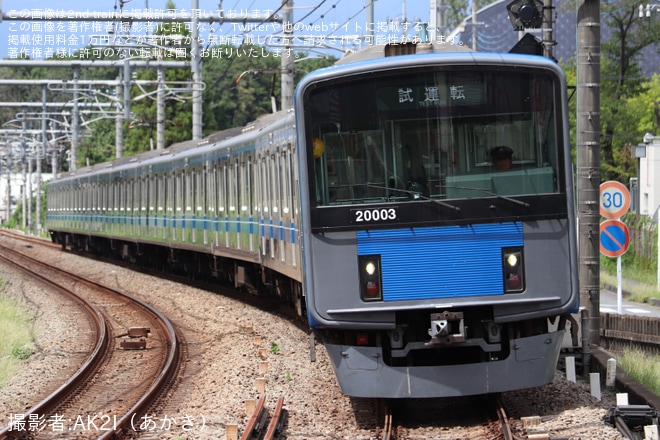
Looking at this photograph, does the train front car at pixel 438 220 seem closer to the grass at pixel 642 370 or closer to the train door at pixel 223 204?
the grass at pixel 642 370

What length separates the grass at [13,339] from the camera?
12.3 meters

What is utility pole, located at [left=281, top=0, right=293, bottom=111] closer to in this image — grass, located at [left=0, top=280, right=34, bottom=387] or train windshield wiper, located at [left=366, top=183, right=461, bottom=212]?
grass, located at [left=0, top=280, right=34, bottom=387]

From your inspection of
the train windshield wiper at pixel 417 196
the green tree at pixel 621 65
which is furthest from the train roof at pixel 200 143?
the green tree at pixel 621 65

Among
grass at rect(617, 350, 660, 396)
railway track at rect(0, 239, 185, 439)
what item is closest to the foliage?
railway track at rect(0, 239, 185, 439)

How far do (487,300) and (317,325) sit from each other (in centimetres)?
123

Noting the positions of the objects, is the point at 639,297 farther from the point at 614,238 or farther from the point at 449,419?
the point at 449,419

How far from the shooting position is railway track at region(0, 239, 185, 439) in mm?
8578

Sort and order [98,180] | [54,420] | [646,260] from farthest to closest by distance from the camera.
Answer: [98,180]
[646,260]
[54,420]

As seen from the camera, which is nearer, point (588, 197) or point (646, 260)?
point (588, 197)

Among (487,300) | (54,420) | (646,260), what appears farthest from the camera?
(646,260)

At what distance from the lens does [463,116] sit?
8.54 meters

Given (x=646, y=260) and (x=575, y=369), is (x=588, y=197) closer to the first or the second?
(x=575, y=369)

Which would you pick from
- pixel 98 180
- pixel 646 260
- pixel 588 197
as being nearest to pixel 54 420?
pixel 588 197

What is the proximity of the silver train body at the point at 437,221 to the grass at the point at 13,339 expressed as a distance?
14.1 ft
